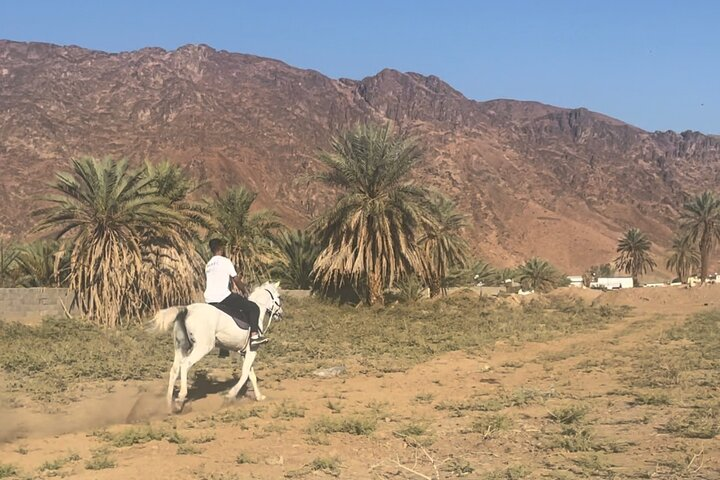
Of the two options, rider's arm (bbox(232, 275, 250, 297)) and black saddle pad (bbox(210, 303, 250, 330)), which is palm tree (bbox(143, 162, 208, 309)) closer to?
rider's arm (bbox(232, 275, 250, 297))

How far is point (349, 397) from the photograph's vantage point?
36.7ft

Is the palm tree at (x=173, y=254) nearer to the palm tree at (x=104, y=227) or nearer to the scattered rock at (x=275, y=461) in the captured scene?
the palm tree at (x=104, y=227)

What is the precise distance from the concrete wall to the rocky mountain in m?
62.2

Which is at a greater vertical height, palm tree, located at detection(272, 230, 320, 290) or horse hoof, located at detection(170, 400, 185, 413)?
palm tree, located at detection(272, 230, 320, 290)

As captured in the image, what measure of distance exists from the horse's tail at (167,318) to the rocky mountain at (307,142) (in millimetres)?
75156

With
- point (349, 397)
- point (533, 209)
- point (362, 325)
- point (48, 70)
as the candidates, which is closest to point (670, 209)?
point (533, 209)

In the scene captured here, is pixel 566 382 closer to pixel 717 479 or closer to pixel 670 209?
pixel 717 479

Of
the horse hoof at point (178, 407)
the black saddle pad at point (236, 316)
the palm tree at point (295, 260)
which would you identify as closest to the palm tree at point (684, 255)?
the palm tree at point (295, 260)

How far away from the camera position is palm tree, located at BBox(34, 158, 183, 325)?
20.9 meters

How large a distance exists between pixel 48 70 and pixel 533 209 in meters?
84.7

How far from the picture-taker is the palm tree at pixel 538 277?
56594 millimetres

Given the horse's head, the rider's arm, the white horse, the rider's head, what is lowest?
the white horse

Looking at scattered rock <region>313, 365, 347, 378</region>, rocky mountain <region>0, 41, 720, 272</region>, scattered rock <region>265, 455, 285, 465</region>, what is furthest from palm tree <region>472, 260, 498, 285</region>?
scattered rock <region>265, 455, 285, 465</region>

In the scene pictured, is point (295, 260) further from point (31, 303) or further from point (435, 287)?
point (31, 303)
